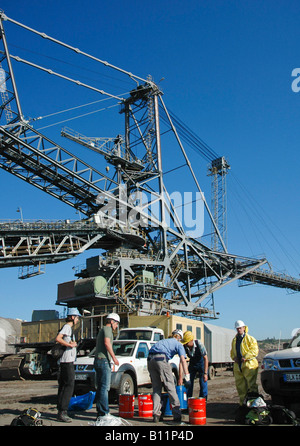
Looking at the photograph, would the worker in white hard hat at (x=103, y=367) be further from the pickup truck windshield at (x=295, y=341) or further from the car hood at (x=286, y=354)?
the pickup truck windshield at (x=295, y=341)

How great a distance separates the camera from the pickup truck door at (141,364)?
A: 1165 centimetres

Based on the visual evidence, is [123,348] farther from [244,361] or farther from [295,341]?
[295,341]

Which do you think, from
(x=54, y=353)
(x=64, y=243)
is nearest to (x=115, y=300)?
(x=64, y=243)

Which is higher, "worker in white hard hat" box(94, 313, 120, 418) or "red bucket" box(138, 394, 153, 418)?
"worker in white hard hat" box(94, 313, 120, 418)

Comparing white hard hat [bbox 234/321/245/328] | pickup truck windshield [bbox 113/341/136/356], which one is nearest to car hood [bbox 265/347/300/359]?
white hard hat [bbox 234/321/245/328]

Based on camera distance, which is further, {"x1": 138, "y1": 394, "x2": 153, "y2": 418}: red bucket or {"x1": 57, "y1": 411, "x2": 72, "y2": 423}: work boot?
{"x1": 138, "y1": 394, "x2": 153, "y2": 418}: red bucket

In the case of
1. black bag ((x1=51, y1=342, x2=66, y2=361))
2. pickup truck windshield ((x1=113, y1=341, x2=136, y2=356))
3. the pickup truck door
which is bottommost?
the pickup truck door

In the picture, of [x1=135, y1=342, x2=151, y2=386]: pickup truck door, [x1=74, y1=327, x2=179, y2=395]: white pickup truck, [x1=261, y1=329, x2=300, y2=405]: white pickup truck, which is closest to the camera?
[x1=261, y1=329, x2=300, y2=405]: white pickup truck

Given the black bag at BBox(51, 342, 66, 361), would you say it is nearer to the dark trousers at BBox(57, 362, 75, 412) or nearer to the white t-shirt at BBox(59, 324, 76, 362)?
the white t-shirt at BBox(59, 324, 76, 362)

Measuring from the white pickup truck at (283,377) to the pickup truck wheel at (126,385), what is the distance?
147 inches

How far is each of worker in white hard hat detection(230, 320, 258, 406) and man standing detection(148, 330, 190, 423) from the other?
3.77 ft

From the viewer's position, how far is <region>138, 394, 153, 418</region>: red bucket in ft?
26.1

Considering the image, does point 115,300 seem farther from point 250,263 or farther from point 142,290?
point 250,263

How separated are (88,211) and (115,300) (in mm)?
9524
